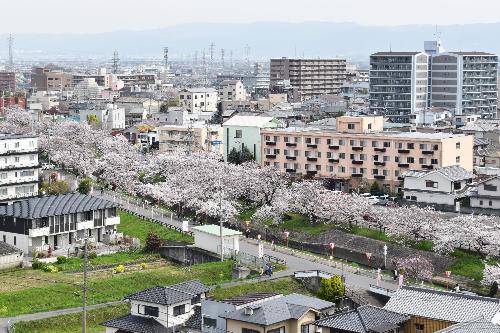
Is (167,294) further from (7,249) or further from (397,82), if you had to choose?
(397,82)

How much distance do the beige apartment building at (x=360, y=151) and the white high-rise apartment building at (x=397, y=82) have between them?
1164 inches


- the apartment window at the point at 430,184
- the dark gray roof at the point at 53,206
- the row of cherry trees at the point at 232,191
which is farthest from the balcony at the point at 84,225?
the apartment window at the point at 430,184

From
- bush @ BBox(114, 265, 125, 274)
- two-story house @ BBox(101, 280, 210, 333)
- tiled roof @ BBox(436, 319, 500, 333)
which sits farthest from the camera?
bush @ BBox(114, 265, 125, 274)

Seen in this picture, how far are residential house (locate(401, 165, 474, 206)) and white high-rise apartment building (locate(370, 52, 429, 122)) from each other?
119 ft

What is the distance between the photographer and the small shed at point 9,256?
90.0ft

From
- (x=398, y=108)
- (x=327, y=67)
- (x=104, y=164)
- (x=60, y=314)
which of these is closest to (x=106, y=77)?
(x=327, y=67)

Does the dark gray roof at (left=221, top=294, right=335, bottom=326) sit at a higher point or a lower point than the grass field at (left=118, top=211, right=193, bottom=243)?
higher

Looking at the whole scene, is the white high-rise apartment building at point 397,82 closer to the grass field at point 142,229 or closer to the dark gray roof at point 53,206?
the grass field at point 142,229

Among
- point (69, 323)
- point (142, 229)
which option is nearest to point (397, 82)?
point (142, 229)

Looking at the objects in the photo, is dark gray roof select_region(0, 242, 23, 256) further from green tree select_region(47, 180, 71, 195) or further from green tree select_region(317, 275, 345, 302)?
green tree select_region(317, 275, 345, 302)

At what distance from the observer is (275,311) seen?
1866 centimetres

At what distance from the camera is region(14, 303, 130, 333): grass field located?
2111 centimetres

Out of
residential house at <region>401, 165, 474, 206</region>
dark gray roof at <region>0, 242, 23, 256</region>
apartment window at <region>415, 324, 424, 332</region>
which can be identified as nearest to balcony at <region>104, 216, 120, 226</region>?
dark gray roof at <region>0, 242, 23, 256</region>

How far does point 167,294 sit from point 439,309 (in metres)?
5.89
